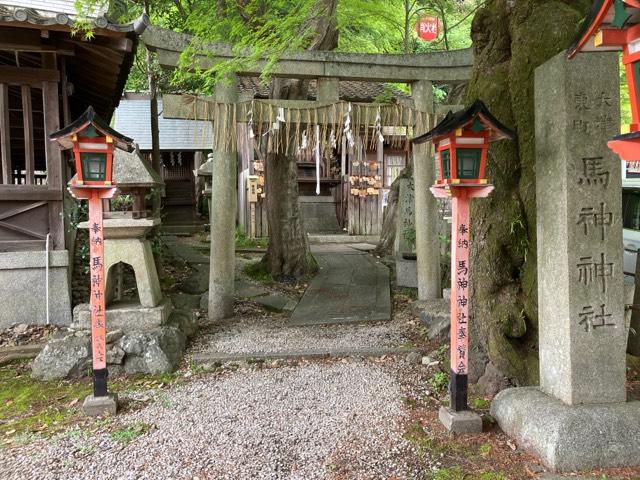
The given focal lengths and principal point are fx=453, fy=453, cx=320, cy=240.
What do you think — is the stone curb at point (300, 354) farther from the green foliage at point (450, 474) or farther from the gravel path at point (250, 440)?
the green foliage at point (450, 474)

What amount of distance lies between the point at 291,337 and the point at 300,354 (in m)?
0.85

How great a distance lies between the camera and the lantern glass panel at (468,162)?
374cm

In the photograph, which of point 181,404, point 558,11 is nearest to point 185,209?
point 181,404

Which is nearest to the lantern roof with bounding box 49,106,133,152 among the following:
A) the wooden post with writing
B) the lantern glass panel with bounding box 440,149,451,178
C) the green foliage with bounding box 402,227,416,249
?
the wooden post with writing

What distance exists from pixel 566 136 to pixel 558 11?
1.54 metres

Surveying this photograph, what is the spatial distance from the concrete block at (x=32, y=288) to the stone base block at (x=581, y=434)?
6398mm

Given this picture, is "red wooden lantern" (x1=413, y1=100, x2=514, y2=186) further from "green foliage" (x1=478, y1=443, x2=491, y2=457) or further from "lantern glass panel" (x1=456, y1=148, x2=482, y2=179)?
"green foliage" (x1=478, y1=443, x2=491, y2=457)

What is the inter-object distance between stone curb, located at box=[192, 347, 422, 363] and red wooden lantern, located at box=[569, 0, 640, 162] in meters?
4.18

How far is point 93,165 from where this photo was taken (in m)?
4.30

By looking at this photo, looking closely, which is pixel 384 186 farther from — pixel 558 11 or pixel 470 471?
pixel 470 471

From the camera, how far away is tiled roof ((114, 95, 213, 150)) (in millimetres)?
19766

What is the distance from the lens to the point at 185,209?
20562mm

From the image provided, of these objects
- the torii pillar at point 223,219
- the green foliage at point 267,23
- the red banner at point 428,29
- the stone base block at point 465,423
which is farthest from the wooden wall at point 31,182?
the red banner at point 428,29

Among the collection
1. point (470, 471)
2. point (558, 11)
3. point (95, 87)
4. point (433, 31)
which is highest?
point (433, 31)
